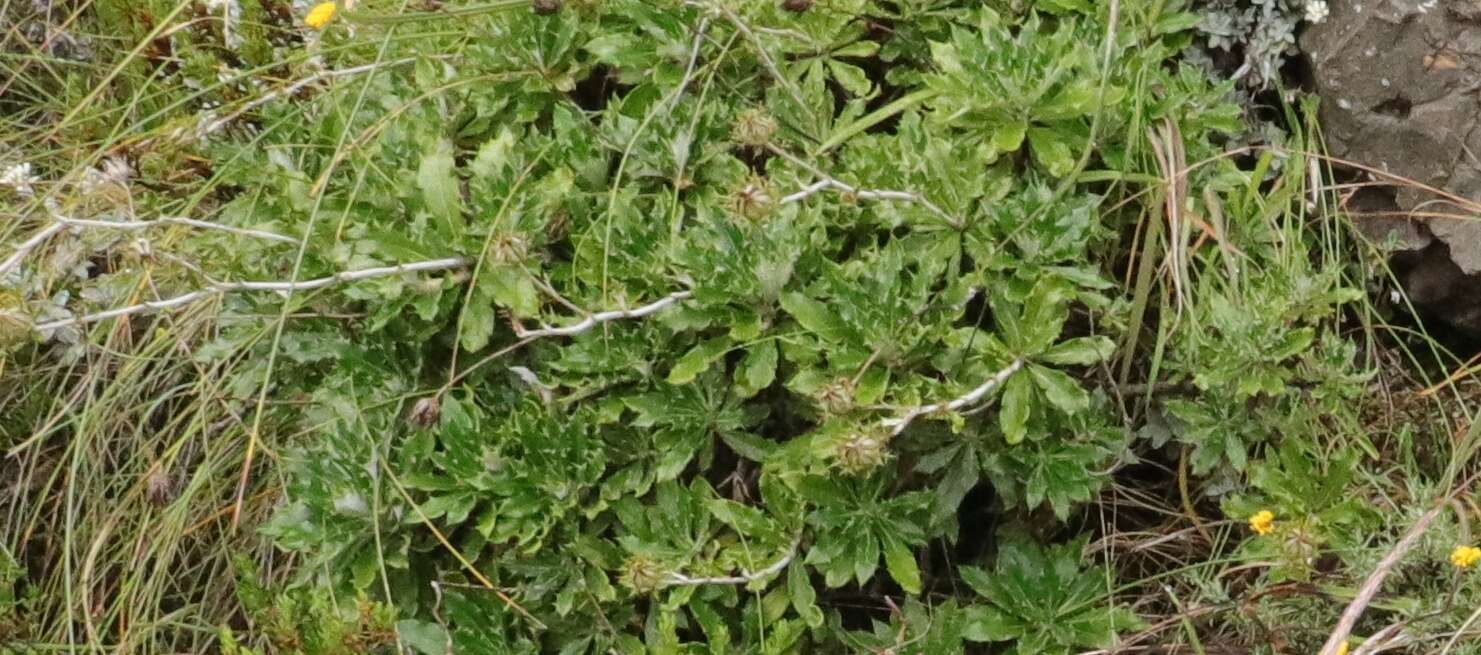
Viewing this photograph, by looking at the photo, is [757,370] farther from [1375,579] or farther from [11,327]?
[11,327]

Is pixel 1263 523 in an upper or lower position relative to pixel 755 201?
lower

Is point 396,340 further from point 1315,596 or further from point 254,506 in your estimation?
point 1315,596

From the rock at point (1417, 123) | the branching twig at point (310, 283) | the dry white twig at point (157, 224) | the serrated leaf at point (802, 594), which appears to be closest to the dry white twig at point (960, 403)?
the serrated leaf at point (802, 594)

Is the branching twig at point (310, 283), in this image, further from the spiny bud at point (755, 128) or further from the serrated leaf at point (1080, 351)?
the serrated leaf at point (1080, 351)

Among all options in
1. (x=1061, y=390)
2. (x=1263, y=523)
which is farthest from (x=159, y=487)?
(x=1263, y=523)

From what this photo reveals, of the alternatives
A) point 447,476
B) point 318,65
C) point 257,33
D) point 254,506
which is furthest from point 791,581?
point 257,33

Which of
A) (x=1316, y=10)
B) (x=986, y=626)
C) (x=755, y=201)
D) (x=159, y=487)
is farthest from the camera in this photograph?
(x=1316, y=10)
